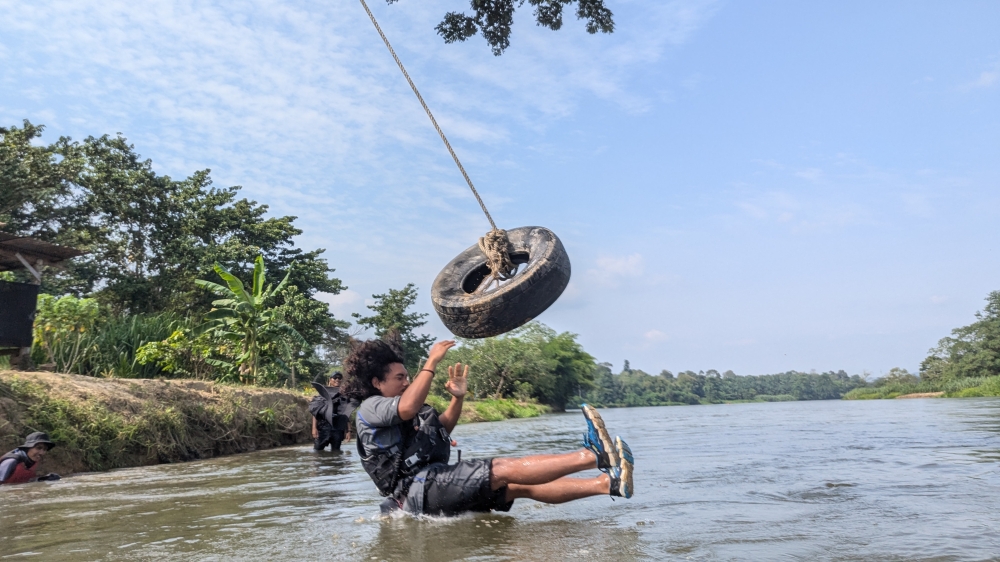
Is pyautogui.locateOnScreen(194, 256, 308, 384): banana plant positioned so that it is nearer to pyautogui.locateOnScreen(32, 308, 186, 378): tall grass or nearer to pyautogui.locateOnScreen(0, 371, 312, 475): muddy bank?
pyautogui.locateOnScreen(32, 308, 186, 378): tall grass

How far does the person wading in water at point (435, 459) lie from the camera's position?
370 centimetres

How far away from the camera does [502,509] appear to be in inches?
159

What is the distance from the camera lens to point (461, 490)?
3.86 metres

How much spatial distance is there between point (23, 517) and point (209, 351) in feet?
38.5

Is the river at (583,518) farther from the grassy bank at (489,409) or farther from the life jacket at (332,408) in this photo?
the grassy bank at (489,409)

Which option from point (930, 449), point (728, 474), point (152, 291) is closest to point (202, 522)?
point (728, 474)

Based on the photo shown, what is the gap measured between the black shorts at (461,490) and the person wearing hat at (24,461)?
5.07 m

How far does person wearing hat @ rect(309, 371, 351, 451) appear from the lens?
8859 mm

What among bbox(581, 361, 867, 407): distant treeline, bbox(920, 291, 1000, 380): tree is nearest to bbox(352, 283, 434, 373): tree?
bbox(920, 291, 1000, 380): tree

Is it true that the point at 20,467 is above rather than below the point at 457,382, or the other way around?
below

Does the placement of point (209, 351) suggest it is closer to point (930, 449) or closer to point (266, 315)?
point (266, 315)

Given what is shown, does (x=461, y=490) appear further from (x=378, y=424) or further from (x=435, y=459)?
(x=378, y=424)

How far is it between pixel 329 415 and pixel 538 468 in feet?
19.1

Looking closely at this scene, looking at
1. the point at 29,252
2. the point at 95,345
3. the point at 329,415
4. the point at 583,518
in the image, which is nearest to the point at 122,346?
the point at 95,345
